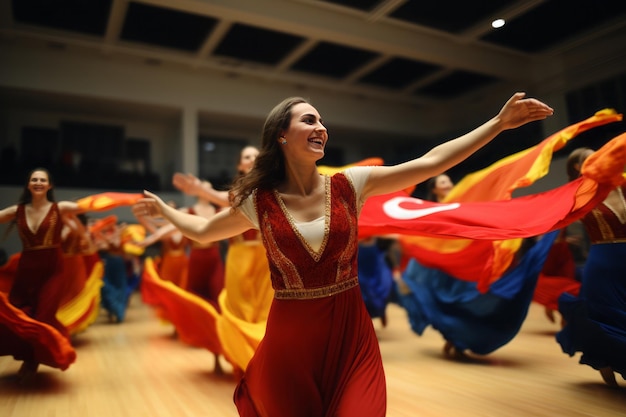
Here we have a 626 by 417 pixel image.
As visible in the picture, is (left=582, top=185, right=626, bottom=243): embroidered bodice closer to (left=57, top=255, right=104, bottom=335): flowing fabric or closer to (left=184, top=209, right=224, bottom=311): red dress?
(left=184, top=209, right=224, bottom=311): red dress

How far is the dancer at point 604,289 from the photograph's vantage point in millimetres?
2902

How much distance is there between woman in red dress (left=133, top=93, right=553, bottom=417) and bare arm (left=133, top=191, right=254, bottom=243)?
0.04 feet

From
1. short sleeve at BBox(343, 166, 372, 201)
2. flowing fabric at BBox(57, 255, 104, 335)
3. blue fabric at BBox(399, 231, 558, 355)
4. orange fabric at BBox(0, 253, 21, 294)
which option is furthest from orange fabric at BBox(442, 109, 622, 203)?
flowing fabric at BBox(57, 255, 104, 335)

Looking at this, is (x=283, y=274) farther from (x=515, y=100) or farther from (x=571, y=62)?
(x=571, y=62)

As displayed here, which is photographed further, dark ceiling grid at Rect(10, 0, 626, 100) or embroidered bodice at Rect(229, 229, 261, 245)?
dark ceiling grid at Rect(10, 0, 626, 100)

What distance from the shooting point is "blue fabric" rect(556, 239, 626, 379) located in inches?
114

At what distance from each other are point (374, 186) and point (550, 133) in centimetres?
→ 162

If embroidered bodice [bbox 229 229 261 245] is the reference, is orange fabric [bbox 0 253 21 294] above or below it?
below

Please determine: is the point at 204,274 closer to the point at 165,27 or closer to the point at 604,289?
the point at 604,289

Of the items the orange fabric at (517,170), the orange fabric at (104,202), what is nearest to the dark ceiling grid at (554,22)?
the orange fabric at (517,170)

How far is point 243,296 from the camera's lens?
3.48 meters

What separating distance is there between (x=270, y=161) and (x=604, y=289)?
7.90ft

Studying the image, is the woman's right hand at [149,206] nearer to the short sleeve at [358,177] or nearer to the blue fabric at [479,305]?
the short sleeve at [358,177]

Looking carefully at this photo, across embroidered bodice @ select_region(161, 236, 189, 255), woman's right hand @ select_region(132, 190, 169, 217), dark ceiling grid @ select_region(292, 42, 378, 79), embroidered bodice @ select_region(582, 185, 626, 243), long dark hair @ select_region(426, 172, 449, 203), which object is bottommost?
embroidered bodice @ select_region(161, 236, 189, 255)
